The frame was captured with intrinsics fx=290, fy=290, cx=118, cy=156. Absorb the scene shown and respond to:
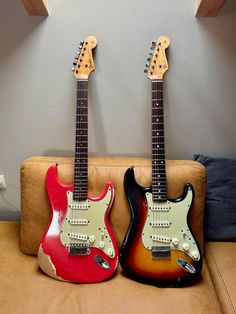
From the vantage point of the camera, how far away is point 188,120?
60.2 inches

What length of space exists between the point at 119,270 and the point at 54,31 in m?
1.21

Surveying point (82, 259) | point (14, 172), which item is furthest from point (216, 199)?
point (14, 172)

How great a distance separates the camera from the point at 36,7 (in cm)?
136

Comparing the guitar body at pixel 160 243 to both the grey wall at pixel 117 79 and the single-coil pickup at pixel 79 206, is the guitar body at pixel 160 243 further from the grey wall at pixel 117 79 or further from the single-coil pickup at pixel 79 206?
the grey wall at pixel 117 79

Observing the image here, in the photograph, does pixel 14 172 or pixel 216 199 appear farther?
pixel 14 172

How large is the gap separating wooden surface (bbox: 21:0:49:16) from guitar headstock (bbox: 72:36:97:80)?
0.77 feet

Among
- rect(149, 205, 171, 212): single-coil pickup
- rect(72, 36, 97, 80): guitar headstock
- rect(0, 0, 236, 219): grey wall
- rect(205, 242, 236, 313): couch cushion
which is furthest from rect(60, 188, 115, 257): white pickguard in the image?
rect(72, 36, 97, 80): guitar headstock

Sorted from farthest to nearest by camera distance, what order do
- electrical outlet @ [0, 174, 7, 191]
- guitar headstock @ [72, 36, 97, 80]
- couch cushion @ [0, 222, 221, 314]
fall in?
1. electrical outlet @ [0, 174, 7, 191]
2. guitar headstock @ [72, 36, 97, 80]
3. couch cushion @ [0, 222, 221, 314]

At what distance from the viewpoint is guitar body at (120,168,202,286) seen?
1.27 metres

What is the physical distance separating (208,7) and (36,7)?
80cm

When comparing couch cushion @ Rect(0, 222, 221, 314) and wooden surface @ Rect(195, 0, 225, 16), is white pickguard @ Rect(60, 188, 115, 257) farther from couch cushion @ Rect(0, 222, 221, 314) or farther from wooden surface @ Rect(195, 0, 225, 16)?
wooden surface @ Rect(195, 0, 225, 16)

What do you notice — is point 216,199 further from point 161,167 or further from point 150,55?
point 150,55

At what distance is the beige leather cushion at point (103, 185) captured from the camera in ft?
4.49

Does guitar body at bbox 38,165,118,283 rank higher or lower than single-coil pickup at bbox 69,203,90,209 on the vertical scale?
lower
